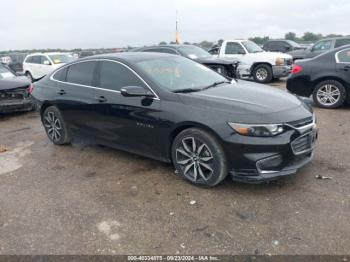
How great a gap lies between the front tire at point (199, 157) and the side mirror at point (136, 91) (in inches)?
27.1

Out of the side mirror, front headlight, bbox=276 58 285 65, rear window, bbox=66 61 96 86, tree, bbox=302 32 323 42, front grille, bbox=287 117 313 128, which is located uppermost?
tree, bbox=302 32 323 42

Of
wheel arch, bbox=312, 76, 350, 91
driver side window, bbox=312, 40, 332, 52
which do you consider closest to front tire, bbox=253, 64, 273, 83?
driver side window, bbox=312, 40, 332, 52

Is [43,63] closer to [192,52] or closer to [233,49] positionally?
[192,52]

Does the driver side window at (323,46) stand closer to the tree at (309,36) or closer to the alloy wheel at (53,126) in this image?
the alloy wheel at (53,126)

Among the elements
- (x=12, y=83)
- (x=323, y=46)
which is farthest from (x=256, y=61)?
(x=12, y=83)

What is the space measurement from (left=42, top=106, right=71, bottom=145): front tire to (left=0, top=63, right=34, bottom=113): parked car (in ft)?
9.59

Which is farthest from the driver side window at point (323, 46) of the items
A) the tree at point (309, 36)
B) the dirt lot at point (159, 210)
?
the tree at point (309, 36)

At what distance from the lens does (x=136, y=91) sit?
173 inches

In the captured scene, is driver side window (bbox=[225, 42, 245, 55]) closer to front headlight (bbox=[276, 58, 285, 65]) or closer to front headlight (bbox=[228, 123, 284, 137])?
front headlight (bbox=[276, 58, 285, 65])

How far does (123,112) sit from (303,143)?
235cm

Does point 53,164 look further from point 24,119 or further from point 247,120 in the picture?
point 24,119

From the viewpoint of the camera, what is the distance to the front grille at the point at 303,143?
154 inches

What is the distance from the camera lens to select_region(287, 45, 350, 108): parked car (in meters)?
7.86

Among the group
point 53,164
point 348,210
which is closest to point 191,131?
point 348,210
